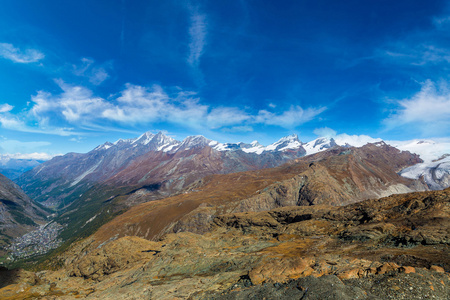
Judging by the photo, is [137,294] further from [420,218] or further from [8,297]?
[420,218]

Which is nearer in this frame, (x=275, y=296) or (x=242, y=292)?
(x=275, y=296)

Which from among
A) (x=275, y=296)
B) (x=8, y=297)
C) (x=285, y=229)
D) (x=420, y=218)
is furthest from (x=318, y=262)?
(x=8, y=297)

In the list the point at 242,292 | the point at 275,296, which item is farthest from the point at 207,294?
the point at 275,296

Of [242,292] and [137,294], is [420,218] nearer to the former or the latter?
[242,292]

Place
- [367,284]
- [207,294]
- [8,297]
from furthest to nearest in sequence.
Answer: [8,297], [207,294], [367,284]

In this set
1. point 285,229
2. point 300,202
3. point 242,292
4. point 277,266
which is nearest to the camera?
point 242,292

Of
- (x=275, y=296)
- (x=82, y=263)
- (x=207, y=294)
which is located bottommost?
(x=82, y=263)

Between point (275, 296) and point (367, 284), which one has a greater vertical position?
point (367, 284)
